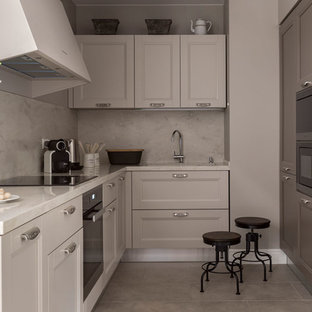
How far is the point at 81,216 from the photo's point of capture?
238cm

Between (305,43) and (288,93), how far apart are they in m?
0.60

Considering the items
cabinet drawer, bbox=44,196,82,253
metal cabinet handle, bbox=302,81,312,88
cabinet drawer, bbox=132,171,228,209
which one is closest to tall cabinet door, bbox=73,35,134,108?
cabinet drawer, bbox=132,171,228,209

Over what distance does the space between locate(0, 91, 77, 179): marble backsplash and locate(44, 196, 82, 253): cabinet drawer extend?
740 millimetres

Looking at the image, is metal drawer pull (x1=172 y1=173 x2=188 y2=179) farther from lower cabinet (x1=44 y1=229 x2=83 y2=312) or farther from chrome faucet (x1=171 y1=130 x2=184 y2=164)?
lower cabinet (x1=44 y1=229 x2=83 y2=312)

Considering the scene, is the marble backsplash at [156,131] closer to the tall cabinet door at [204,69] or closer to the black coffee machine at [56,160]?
the tall cabinet door at [204,69]

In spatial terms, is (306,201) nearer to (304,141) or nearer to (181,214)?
(304,141)

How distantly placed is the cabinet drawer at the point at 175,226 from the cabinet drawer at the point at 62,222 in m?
1.84

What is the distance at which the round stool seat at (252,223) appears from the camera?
3.66 meters

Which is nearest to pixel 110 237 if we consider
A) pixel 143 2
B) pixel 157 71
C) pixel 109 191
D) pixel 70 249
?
pixel 109 191

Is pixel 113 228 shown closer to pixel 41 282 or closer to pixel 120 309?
pixel 120 309

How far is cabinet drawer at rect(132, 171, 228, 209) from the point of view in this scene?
4090 millimetres

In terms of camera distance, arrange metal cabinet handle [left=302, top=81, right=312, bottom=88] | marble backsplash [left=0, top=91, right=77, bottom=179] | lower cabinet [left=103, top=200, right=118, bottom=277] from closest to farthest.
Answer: marble backsplash [left=0, top=91, right=77, bottom=179] < metal cabinet handle [left=302, top=81, right=312, bottom=88] < lower cabinet [left=103, top=200, right=118, bottom=277]

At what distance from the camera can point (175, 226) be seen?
4.13m

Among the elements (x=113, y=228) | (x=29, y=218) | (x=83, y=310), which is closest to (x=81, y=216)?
(x=83, y=310)
